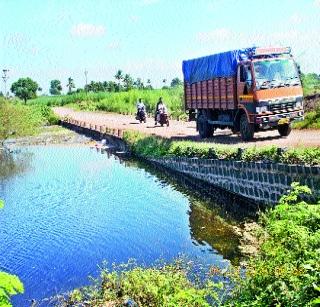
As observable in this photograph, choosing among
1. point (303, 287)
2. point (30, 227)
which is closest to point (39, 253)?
point (30, 227)

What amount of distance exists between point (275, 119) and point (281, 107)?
485 mm

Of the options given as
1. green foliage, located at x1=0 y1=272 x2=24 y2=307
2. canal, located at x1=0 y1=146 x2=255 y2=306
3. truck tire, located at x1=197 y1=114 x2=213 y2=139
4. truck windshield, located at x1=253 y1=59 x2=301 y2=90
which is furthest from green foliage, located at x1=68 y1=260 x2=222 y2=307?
truck tire, located at x1=197 y1=114 x2=213 y2=139

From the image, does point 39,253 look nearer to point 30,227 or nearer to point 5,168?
point 30,227

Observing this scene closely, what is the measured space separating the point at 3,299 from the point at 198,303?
139 inches

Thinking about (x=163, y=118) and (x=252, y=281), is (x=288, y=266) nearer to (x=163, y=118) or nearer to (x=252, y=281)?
(x=252, y=281)

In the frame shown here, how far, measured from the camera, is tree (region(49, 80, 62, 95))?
12345cm

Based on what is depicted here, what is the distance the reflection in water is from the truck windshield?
4.17 m

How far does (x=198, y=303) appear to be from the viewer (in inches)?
304

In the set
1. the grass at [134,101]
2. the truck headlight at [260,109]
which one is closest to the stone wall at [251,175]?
the truck headlight at [260,109]

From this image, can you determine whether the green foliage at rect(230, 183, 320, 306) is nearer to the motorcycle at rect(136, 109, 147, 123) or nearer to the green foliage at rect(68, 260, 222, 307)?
the green foliage at rect(68, 260, 222, 307)

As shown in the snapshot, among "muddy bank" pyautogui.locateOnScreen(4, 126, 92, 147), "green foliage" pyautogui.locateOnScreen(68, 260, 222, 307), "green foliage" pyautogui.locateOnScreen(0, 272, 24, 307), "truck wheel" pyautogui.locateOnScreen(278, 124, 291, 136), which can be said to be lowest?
"green foliage" pyautogui.locateOnScreen(68, 260, 222, 307)

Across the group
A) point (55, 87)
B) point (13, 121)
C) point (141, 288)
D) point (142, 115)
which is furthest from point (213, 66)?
point (55, 87)

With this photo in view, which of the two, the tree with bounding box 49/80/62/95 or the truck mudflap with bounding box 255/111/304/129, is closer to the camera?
the truck mudflap with bounding box 255/111/304/129

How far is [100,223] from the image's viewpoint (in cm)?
1595
